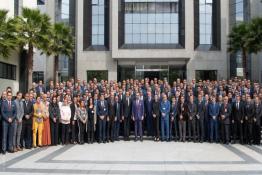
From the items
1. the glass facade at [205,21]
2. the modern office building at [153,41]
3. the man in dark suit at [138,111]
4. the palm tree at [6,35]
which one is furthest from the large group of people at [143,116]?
the glass facade at [205,21]

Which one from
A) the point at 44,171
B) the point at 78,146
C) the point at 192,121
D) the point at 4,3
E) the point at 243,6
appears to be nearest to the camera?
the point at 44,171

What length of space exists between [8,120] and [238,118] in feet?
29.3

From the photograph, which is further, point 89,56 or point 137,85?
point 89,56

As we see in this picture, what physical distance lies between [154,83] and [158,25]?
27.1 meters

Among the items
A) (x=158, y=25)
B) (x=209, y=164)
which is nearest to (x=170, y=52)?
(x=158, y=25)

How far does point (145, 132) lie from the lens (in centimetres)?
1738

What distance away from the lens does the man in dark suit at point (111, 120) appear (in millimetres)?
16219

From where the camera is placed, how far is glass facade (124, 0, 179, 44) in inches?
1737

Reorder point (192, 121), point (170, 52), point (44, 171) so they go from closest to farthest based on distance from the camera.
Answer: point (44, 171) → point (192, 121) → point (170, 52)

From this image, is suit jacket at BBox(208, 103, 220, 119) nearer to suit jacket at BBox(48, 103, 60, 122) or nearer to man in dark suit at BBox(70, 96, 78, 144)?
man in dark suit at BBox(70, 96, 78, 144)

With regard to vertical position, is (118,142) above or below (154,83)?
below

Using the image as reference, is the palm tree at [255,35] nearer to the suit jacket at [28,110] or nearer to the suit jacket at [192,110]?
the suit jacket at [192,110]

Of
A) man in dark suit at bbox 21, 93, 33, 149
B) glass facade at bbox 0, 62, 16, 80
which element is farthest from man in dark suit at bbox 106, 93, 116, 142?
glass facade at bbox 0, 62, 16, 80

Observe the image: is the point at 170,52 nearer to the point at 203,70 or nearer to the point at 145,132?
the point at 203,70
